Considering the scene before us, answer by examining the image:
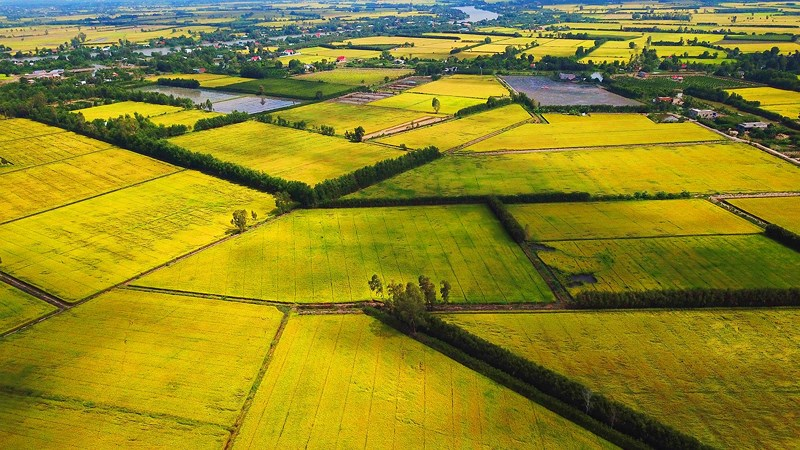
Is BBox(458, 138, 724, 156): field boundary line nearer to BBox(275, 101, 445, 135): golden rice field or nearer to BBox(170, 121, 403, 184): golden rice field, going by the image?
Answer: BBox(170, 121, 403, 184): golden rice field

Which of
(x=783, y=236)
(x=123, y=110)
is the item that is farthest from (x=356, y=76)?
(x=783, y=236)

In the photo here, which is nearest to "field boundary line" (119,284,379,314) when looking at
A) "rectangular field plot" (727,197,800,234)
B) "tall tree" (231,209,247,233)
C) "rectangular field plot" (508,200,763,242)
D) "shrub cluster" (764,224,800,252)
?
"tall tree" (231,209,247,233)

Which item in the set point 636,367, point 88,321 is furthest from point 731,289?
point 88,321

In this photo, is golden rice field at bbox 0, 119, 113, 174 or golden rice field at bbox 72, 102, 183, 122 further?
golden rice field at bbox 72, 102, 183, 122

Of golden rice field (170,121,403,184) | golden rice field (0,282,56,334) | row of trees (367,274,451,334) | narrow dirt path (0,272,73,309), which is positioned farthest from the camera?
golden rice field (170,121,403,184)

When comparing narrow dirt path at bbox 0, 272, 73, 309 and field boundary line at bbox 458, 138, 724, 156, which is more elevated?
field boundary line at bbox 458, 138, 724, 156

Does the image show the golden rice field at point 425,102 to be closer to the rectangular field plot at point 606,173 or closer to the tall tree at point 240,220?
the rectangular field plot at point 606,173
